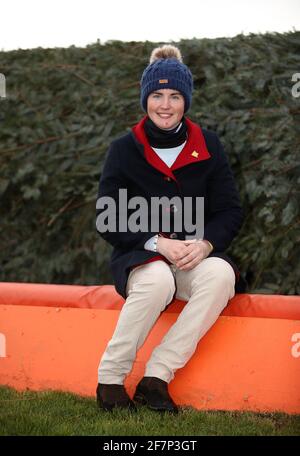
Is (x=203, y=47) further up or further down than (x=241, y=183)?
further up

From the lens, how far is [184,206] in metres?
2.81

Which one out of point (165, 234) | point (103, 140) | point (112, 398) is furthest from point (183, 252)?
point (103, 140)

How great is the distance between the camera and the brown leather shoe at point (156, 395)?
2.56m

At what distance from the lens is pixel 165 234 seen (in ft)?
9.22

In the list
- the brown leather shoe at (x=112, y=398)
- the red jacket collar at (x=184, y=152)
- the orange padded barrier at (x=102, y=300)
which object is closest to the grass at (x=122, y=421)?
the brown leather shoe at (x=112, y=398)

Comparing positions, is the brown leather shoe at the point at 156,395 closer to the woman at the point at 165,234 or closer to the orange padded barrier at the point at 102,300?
the woman at the point at 165,234

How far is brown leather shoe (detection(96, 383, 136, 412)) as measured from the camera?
2.56m

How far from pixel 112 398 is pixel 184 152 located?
0.93m

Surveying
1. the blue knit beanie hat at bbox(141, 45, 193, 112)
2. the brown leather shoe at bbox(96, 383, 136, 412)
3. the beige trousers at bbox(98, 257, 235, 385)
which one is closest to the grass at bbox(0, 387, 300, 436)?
the brown leather shoe at bbox(96, 383, 136, 412)

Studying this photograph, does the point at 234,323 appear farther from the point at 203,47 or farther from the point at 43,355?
the point at 203,47

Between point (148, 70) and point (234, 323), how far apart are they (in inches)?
39.1

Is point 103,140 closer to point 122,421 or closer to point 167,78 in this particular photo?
point 167,78

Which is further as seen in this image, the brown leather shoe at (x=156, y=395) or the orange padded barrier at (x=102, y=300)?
the orange padded barrier at (x=102, y=300)
